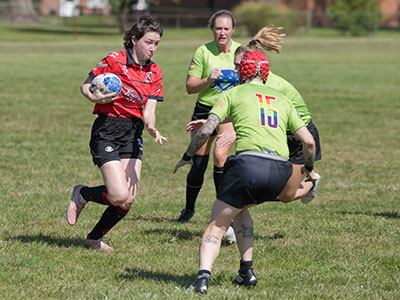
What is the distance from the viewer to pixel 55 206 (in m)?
8.81

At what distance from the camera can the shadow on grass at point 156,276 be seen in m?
5.93

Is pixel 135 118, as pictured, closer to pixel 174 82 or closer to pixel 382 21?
pixel 174 82

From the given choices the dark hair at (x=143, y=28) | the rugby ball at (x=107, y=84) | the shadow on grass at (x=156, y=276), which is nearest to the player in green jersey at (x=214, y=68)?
the dark hair at (x=143, y=28)

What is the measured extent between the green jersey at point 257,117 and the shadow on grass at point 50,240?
2531 mm

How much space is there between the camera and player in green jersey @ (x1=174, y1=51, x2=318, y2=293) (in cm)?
521

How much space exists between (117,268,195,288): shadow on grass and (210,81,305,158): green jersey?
131 centimetres

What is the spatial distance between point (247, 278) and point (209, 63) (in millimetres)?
3174

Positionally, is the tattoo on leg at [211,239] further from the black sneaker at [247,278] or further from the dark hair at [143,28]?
the dark hair at [143,28]

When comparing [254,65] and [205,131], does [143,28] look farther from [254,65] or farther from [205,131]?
[205,131]

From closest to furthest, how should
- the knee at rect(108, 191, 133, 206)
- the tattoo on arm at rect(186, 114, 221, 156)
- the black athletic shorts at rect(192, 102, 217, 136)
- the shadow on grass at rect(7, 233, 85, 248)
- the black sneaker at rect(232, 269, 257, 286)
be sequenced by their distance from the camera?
the tattoo on arm at rect(186, 114, 221, 156) → the black sneaker at rect(232, 269, 257, 286) → the knee at rect(108, 191, 133, 206) → the shadow on grass at rect(7, 233, 85, 248) → the black athletic shorts at rect(192, 102, 217, 136)

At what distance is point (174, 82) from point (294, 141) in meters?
17.7

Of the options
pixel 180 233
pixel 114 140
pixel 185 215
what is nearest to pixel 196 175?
pixel 185 215

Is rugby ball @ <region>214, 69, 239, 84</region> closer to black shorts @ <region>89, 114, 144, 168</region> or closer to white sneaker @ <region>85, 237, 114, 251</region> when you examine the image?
black shorts @ <region>89, 114, 144, 168</region>

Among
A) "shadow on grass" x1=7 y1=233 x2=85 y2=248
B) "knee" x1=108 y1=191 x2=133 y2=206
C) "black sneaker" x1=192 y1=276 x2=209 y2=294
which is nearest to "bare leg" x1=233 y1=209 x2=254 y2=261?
"black sneaker" x1=192 y1=276 x2=209 y2=294
